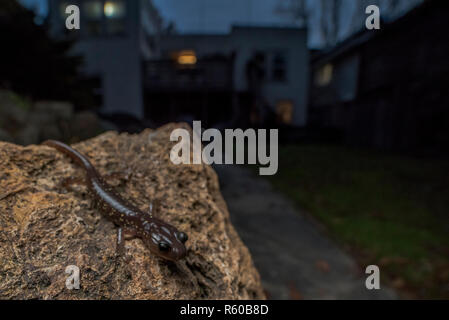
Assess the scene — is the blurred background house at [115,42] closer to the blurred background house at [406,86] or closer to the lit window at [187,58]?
the lit window at [187,58]

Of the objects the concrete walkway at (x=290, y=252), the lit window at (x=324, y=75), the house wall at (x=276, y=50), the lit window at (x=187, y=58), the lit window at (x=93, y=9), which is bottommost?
the concrete walkway at (x=290, y=252)

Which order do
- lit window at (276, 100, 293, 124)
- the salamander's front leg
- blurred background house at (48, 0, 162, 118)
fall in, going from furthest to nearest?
1. lit window at (276, 100, 293, 124)
2. blurred background house at (48, 0, 162, 118)
3. the salamander's front leg

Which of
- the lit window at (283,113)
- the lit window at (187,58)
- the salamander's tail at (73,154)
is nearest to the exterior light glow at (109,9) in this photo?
the lit window at (187,58)

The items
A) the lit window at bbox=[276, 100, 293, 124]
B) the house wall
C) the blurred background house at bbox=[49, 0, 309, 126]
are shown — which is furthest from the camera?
the house wall

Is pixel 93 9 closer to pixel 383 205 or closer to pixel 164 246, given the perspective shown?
pixel 164 246

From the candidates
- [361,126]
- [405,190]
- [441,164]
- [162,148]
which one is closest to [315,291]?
[162,148]

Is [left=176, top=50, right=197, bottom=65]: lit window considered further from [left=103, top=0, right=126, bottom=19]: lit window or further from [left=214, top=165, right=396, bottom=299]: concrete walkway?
[left=214, top=165, right=396, bottom=299]: concrete walkway

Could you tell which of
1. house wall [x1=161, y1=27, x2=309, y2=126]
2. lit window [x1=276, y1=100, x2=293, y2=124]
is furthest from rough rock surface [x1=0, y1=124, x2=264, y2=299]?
house wall [x1=161, y1=27, x2=309, y2=126]
